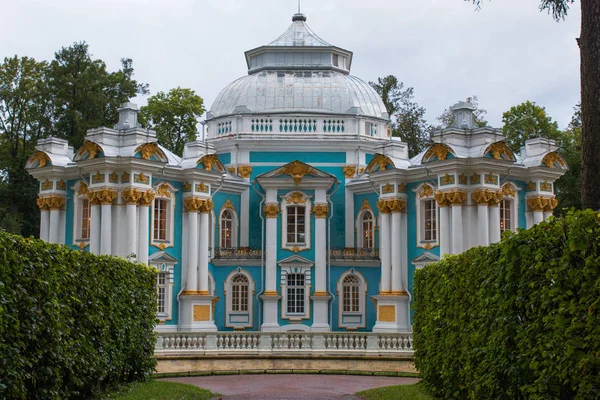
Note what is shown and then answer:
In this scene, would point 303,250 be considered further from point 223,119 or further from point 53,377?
point 53,377

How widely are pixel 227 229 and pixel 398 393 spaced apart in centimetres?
1983

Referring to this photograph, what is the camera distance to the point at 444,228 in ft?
99.3

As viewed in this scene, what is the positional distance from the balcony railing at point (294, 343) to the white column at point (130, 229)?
594 centimetres

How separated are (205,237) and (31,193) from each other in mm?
15029

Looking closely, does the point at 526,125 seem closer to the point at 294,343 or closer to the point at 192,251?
the point at 192,251

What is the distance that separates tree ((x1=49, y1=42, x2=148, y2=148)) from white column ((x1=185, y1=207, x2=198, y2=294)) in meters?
13.8

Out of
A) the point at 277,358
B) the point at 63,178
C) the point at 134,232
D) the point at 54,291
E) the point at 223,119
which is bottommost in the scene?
the point at 277,358

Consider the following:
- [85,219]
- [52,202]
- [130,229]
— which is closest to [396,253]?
[130,229]

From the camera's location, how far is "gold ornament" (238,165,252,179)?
3628 cm

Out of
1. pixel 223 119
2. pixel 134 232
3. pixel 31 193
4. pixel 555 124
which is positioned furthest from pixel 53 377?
pixel 555 124

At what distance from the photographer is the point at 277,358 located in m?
24.1

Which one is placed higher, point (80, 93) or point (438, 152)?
point (80, 93)

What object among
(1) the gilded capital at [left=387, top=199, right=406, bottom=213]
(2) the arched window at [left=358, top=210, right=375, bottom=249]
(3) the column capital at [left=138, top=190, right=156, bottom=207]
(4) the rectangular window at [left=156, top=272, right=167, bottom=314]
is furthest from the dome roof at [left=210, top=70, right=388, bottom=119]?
(4) the rectangular window at [left=156, top=272, right=167, bottom=314]

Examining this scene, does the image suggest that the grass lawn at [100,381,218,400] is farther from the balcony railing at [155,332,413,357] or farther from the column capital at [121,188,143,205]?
the column capital at [121,188,143,205]
